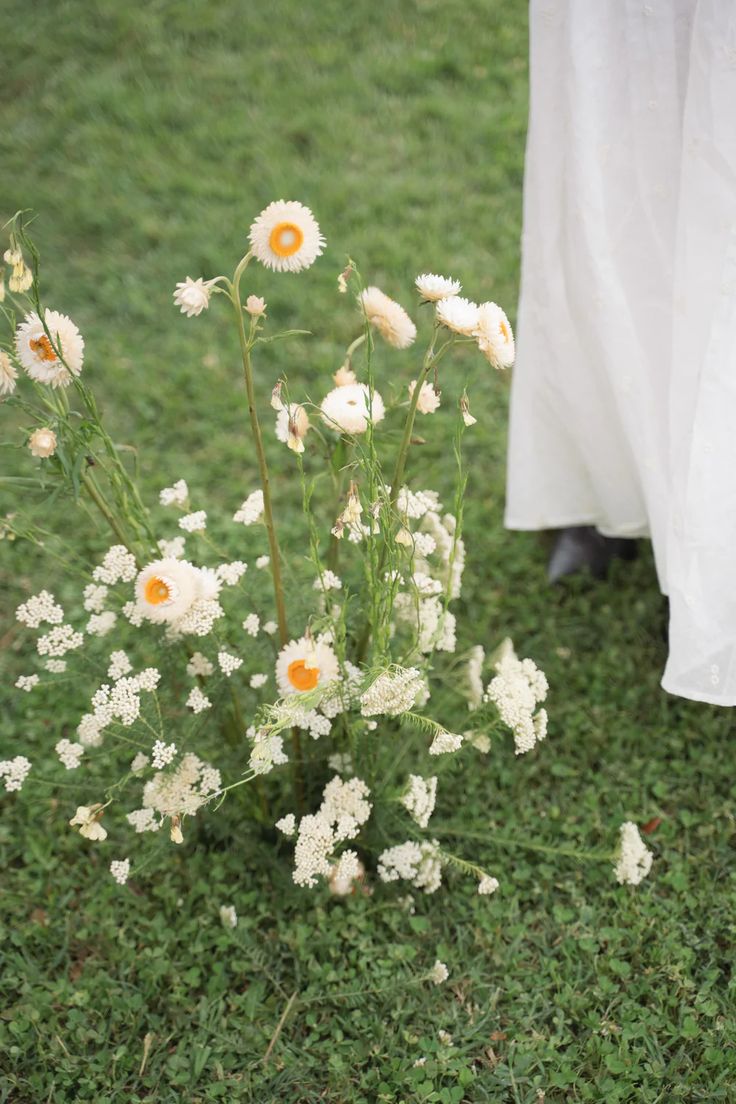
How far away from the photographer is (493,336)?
1148 mm

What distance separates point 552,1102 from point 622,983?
219 millimetres

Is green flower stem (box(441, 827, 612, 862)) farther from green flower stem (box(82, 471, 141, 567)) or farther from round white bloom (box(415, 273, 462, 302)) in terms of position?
round white bloom (box(415, 273, 462, 302))

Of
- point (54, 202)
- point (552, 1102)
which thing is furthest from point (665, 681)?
point (54, 202)

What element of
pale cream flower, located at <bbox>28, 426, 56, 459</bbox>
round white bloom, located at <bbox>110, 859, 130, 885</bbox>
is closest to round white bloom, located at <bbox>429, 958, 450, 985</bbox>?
round white bloom, located at <bbox>110, 859, 130, 885</bbox>

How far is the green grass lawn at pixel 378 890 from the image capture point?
151cm

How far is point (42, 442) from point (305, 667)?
0.43 metres

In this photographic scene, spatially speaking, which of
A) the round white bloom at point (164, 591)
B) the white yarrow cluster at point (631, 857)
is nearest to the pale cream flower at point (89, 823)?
the round white bloom at point (164, 591)

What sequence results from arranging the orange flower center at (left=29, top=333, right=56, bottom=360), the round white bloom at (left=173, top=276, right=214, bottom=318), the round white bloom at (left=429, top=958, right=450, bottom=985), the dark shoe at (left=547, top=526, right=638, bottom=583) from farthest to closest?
the dark shoe at (left=547, top=526, right=638, bottom=583), the round white bloom at (left=429, top=958, right=450, bottom=985), the orange flower center at (left=29, top=333, right=56, bottom=360), the round white bloom at (left=173, top=276, right=214, bottom=318)

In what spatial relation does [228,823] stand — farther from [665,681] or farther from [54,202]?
[54,202]

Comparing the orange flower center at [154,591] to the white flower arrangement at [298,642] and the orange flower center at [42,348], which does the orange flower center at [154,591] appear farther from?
the orange flower center at [42,348]

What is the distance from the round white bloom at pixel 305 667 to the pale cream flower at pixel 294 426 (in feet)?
0.92

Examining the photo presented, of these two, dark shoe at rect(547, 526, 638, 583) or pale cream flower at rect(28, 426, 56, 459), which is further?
dark shoe at rect(547, 526, 638, 583)

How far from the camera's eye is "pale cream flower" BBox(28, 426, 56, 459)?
47.2 inches

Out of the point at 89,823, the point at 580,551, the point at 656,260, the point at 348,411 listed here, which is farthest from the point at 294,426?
the point at 580,551
